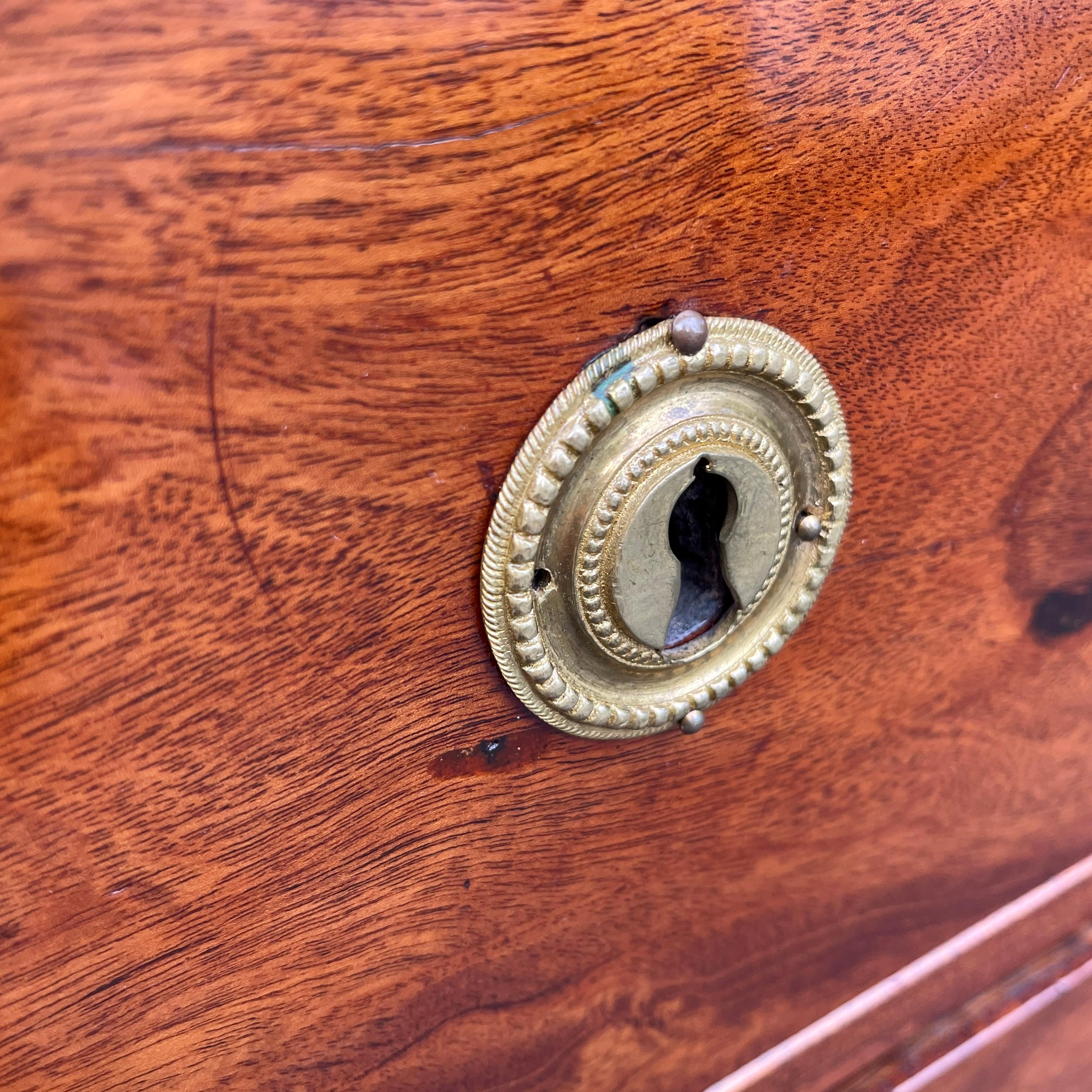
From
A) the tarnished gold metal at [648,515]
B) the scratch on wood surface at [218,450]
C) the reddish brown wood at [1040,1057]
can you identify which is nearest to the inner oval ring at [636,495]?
the tarnished gold metal at [648,515]

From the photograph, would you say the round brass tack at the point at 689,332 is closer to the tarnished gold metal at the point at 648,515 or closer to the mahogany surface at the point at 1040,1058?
the tarnished gold metal at the point at 648,515

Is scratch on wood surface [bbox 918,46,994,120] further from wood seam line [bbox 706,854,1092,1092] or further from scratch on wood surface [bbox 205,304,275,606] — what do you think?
wood seam line [bbox 706,854,1092,1092]

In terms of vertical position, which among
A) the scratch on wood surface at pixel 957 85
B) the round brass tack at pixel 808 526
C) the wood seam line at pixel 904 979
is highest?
the scratch on wood surface at pixel 957 85

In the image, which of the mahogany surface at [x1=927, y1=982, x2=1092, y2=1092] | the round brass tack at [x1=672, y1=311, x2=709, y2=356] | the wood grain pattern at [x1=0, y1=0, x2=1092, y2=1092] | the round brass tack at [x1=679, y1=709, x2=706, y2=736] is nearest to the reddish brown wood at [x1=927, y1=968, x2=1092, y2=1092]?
the mahogany surface at [x1=927, y1=982, x2=1092, y2=1092]

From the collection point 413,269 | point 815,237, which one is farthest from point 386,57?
point 815,237

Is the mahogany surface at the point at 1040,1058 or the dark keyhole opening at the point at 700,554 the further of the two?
the mahogany surface at the point at 1040,1058

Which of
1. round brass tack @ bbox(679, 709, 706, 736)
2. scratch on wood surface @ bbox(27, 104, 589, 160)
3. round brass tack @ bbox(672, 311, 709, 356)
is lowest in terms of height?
round brass tack @ bbox(679, 709, 706, 736)

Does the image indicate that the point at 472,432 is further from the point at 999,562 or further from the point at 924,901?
the point at 924,901

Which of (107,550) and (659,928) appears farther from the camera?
(659,928)
